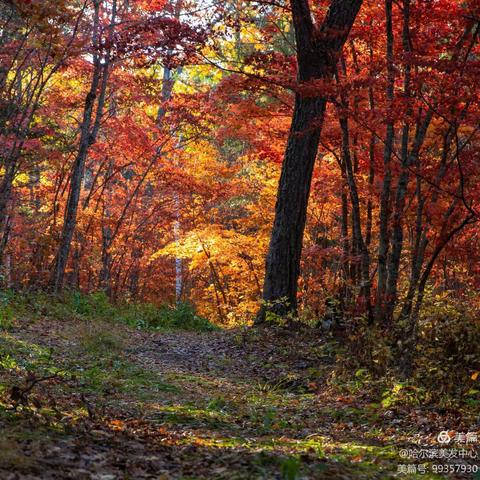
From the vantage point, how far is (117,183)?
69.2 ft

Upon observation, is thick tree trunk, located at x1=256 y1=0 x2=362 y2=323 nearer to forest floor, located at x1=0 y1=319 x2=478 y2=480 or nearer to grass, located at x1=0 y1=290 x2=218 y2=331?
forest floor, located at x1=0 y1=319 x2=478 y2=480

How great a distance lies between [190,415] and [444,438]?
2.06 metres

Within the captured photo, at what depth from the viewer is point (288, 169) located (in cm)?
1005

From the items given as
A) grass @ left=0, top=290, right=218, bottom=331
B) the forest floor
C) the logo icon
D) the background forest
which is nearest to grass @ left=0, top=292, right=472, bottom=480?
the forest floor

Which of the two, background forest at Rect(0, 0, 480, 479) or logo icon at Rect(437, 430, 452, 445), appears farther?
background forest at Rect(0, 0, 480, 479)

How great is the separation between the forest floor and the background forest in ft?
1.03

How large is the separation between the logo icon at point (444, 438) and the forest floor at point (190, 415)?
3.0 inches

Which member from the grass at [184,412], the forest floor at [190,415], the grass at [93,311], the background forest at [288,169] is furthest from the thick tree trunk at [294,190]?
the grass at [93,311]

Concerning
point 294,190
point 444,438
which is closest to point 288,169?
point 294,190

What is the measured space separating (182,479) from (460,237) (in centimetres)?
1063

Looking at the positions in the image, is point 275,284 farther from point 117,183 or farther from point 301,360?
point 117,183

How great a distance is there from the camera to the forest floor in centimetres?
340

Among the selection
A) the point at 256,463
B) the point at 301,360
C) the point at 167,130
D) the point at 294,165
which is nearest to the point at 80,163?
the point at 167,130

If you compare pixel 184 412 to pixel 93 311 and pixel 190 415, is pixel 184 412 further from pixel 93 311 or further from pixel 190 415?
pixel 93 311
